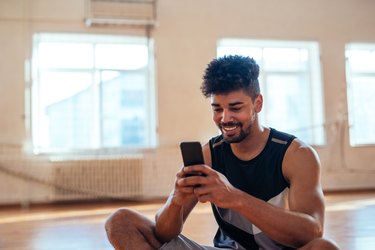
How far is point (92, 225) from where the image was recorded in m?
3.44

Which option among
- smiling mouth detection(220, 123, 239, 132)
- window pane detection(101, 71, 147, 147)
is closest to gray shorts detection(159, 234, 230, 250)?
smiling mouth detection(220, 123, 239, 132)

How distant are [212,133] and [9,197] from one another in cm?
277

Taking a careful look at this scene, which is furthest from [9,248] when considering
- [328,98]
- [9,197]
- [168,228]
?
[328,98]

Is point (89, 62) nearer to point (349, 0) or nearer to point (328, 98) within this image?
point (328, 98)

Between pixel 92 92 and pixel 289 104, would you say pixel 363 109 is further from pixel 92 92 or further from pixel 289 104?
pixel 92 92

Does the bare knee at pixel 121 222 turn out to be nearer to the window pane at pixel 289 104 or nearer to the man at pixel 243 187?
the man at pixel 243 187

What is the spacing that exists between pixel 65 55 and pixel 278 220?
15.8 ft

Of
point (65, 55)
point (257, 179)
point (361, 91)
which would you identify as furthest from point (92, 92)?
point (257, 179)

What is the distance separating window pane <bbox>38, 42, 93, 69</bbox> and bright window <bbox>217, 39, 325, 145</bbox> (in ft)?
6.87

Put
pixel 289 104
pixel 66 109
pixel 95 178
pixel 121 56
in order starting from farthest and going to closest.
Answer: pixel 289 104
pixel 121 56
pixel 66 109
pixel 95 178

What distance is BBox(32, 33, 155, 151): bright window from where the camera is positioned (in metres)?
5.28

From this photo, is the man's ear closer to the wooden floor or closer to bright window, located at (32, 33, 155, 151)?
the wooden floor

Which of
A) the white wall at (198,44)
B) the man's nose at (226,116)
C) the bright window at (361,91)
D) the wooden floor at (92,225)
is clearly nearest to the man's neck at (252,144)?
the man's nose at (226,116)

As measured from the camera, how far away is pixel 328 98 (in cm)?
600
